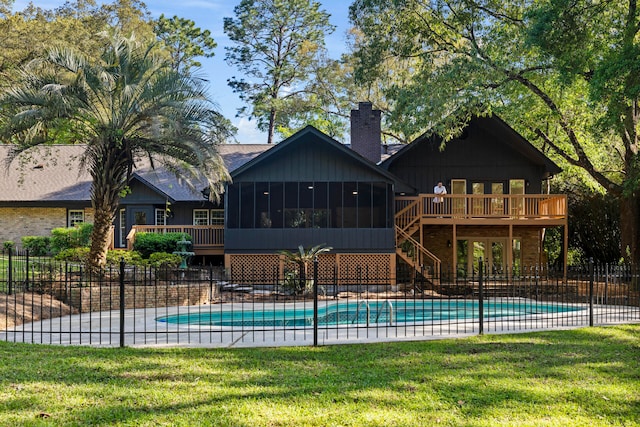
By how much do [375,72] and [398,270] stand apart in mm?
7930

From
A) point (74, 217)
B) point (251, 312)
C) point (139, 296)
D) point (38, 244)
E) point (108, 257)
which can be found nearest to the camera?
point (251, 312)

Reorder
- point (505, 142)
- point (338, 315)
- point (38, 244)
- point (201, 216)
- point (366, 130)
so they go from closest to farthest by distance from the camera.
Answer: point (338, 315) < point (505, 142) < point (38, 244) < point (366, 130) < point (201, 216)

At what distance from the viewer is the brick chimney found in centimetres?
→ 2952

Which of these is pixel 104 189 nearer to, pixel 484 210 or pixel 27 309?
pixel 27 309

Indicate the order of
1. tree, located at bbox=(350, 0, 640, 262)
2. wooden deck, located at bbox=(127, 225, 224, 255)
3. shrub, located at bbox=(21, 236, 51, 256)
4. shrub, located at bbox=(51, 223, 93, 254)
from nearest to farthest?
1. tree, located at bbox=(350, 0, 640, 262)
2. wooden deck, located at bbox=(127, 225, 224, 255)
3. shrub, located at bbox=(51, 223, 93, 254)
4. shrub, located at bbox=(21, 236, 51, 256)

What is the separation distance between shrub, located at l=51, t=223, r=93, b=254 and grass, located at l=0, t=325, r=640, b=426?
17186 millimetres

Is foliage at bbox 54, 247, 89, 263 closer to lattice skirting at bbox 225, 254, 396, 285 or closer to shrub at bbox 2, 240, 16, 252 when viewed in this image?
lattice skirting at bbox 225, 254, 396, 285

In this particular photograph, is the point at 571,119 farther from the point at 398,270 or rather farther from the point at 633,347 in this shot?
the point at 633,347

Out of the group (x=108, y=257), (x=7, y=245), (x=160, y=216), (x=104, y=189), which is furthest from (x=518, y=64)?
(x=7, y=245)

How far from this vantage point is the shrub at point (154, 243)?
25812mm

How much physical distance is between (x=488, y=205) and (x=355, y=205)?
570 centimetres

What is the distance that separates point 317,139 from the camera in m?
25.0

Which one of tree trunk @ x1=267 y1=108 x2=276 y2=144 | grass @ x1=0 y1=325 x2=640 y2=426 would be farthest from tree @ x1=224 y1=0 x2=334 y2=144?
grass @ x1=0 y1=325 x2=640 y2=426

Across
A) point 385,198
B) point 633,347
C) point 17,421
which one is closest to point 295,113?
point 385,198
